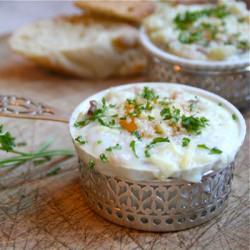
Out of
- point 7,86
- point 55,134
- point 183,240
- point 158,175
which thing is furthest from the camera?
point 7,86

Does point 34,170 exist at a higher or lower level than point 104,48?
lower

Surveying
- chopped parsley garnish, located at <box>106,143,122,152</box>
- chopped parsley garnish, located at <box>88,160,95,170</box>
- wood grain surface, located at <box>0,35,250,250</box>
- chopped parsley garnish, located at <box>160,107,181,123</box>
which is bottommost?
wood grain surface, located at <box>0,35,250,250</box>

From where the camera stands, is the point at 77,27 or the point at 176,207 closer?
the point at 176,207

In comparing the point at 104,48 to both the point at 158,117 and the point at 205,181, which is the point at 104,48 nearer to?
the point at 158,117

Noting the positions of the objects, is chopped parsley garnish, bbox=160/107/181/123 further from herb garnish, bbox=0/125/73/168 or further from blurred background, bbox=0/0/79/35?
blurred background, bbox=0/0/79/35

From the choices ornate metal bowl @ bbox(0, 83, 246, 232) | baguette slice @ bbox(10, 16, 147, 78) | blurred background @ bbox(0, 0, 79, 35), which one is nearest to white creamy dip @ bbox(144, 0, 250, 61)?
baguette slice @ bbox(10, 16, 147, 78)

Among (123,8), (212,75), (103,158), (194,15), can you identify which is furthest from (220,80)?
(103,158)

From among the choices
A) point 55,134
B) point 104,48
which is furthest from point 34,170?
point 104,48

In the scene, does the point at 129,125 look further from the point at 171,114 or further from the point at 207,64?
the point at 207,64
